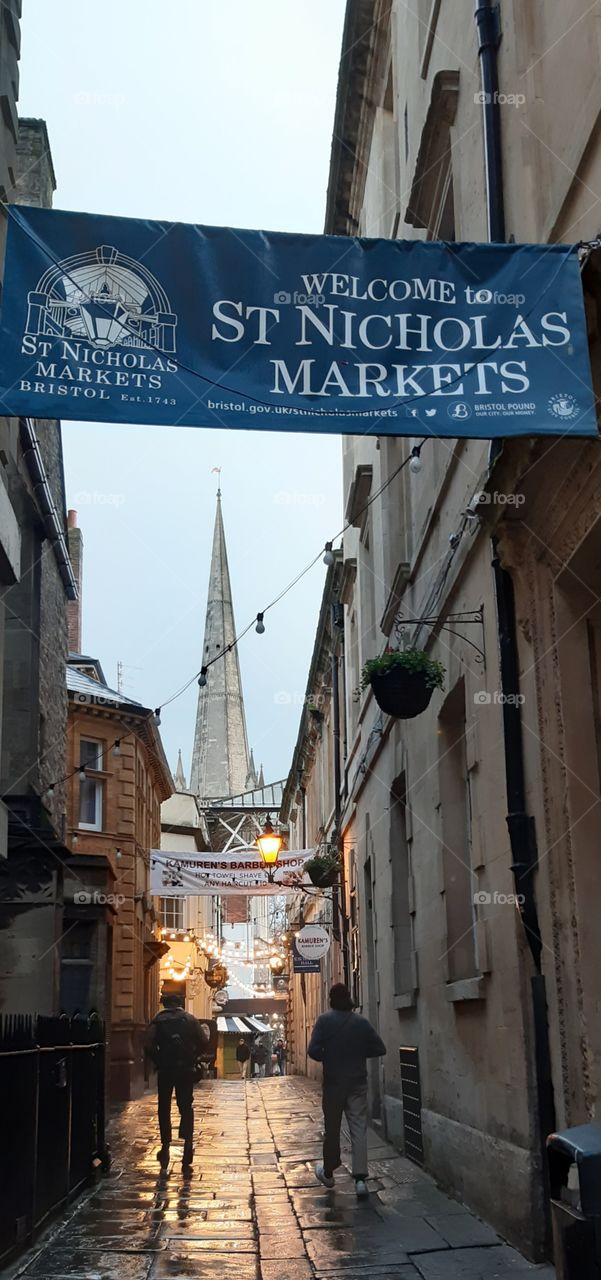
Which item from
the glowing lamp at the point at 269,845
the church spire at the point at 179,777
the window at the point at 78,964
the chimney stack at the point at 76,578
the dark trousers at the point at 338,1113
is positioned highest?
the church spire at the point at 179,777

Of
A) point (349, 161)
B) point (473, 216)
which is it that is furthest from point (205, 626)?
point (473, 216)

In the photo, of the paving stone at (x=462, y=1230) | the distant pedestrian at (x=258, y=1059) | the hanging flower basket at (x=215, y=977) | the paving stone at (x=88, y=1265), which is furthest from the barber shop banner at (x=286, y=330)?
the distant pedestrian at (x=258, y=1059)

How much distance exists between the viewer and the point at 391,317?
22.7 ft

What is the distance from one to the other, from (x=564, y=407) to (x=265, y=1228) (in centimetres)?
596

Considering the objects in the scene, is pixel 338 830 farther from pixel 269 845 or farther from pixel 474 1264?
pixel 474 1264

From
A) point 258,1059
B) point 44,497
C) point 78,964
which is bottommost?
point 258,1059

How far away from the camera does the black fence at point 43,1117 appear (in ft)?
23.9

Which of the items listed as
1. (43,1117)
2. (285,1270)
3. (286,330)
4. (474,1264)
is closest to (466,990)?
(474,1264)

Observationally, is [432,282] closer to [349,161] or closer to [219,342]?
[219,342]

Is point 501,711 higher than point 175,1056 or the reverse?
higher

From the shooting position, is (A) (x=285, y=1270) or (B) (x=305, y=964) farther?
(B) (x=305, y=964)

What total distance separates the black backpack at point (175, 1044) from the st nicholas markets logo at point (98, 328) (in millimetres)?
8079

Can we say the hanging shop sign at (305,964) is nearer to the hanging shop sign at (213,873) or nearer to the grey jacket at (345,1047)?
the hanging shop sign at (213,873)

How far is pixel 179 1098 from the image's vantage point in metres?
12.9
